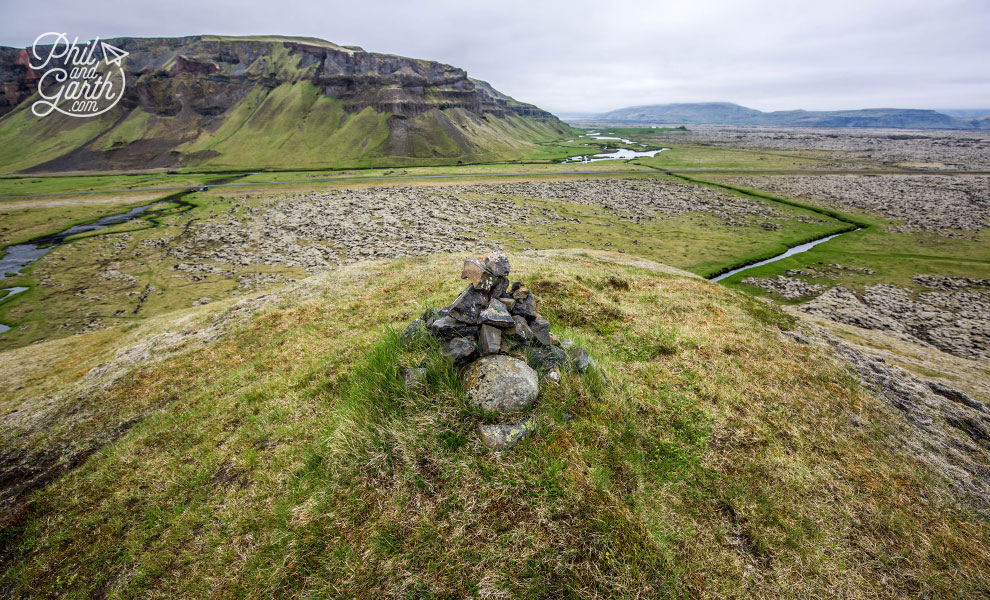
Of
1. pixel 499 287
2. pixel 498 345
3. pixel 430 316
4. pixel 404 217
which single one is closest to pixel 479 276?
pixel 499 287

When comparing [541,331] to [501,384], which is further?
[541,331]

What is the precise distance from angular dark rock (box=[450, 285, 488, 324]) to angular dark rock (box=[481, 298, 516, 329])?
303 millimetres

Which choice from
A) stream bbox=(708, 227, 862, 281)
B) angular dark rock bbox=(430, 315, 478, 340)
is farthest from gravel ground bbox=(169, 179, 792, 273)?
angular dark rock bbox=(430, 315, 478, 340)

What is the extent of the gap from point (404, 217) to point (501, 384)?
65.0 m

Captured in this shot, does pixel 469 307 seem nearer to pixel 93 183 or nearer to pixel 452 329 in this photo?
pixel 452 329

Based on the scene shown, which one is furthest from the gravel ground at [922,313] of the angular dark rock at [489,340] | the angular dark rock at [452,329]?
the angular dark rock at [452,329]

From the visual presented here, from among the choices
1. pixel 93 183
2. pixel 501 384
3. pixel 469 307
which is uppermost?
pixel 93 183

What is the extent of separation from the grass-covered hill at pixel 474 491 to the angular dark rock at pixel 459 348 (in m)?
0.39

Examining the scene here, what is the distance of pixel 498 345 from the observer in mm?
9180

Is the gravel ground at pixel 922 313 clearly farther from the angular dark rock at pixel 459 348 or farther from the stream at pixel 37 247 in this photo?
the stream at pixel 37 247

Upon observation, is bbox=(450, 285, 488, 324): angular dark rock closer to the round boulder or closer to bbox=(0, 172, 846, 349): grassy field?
the round boulder

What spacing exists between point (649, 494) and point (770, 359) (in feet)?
33.8

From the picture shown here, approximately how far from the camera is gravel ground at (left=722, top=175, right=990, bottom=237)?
63.1 metres

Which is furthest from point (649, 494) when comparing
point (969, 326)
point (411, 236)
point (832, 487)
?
point (411, 236)
